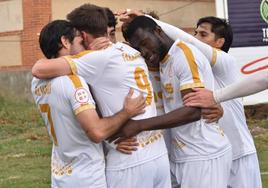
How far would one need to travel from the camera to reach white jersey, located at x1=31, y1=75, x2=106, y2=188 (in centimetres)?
445

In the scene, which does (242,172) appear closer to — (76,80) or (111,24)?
(111,24)

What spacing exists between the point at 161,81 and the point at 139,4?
60.2 feet

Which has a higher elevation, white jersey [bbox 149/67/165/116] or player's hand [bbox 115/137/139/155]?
white jersey [bbox 149/67/165/116]

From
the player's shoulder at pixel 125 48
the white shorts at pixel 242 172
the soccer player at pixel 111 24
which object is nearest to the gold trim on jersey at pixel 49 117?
the player's shoulder at pixel 125 48

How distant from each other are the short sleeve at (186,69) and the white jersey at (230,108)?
0.33m

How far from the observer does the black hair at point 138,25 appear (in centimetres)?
494

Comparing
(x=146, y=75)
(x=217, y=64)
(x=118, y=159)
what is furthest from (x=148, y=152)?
(x=217, y=64)

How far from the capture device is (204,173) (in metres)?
5.09

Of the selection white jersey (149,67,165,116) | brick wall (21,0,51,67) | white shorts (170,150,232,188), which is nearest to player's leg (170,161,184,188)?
white shorts (170,150,232,188)

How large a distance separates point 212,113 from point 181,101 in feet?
0.74

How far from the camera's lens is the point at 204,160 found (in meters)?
5.09

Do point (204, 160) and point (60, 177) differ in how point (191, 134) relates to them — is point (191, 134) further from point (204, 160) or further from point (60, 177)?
point (60, 177)

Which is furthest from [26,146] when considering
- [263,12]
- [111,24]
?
[111,24]

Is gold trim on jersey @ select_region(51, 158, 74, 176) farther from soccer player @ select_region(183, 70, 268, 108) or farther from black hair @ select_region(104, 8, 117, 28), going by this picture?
black hair @ select_region(104, 8, 117, 28)
